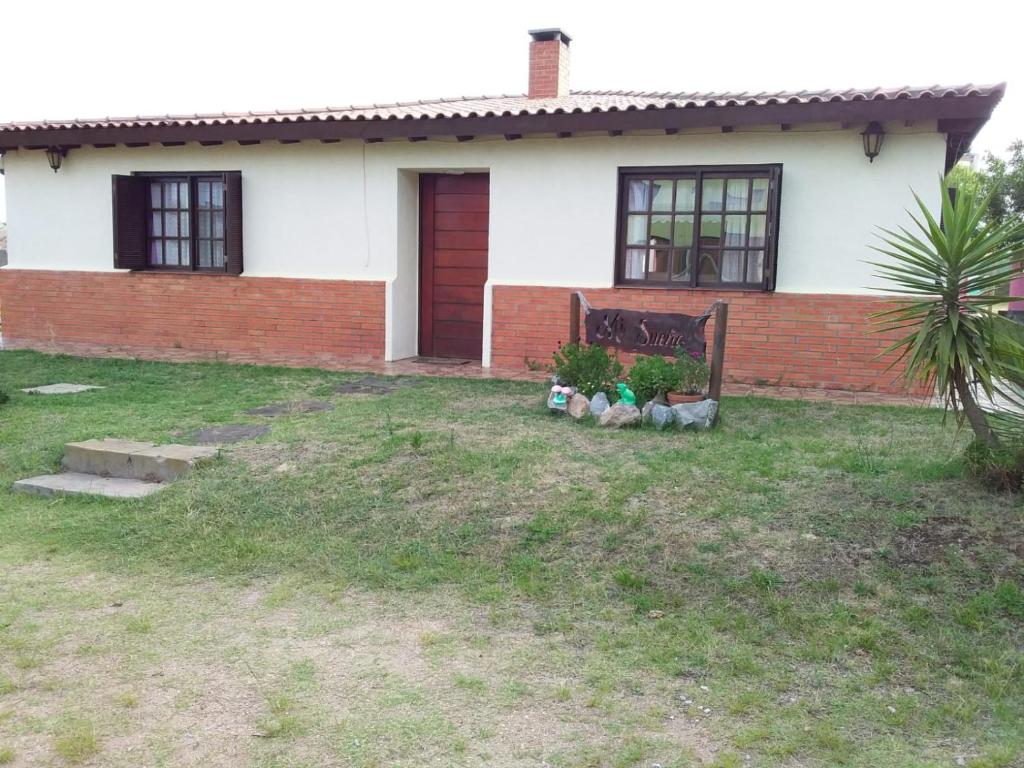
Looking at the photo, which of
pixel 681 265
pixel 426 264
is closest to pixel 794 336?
pixel 681 265

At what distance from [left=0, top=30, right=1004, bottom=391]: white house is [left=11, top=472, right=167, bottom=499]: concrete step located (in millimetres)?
5431

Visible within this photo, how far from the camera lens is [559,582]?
13.5ft

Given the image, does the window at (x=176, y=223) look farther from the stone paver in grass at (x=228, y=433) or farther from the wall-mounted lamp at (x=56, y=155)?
the stone paver in grass at (x=228, y=433)

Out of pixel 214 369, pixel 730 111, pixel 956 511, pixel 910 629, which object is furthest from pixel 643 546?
pixel 214 369

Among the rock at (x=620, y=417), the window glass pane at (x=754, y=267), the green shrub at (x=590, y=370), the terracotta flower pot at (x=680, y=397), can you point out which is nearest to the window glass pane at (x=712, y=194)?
the window glass pane at (x=754, y=267)

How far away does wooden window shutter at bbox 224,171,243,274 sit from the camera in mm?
11234

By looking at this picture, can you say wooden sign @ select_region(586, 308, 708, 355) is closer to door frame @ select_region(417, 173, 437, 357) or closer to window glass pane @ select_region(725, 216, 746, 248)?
window glass pane @ select_region(725, 216, 746, 248)

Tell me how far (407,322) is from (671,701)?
28.3ft

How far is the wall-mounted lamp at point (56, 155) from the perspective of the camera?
1203 centimetres

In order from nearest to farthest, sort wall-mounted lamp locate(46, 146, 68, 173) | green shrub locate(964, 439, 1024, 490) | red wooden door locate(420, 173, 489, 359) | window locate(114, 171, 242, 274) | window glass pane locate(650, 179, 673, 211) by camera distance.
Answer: green shrub locate(964, 439, 1024, 490) < window glass pane locate(650, 179, 673, 211) < red wooden door locate(420, 173, 489, 359) < window locate(114, 171, 242, 274) < wall-mounted lamp locate(46, 146, 68, 173)

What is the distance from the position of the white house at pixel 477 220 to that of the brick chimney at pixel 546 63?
4cm

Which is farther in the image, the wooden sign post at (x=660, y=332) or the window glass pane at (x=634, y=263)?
the window glass pane at (x=634, y=263)

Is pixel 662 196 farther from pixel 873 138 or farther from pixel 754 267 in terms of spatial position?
pixel 873 138

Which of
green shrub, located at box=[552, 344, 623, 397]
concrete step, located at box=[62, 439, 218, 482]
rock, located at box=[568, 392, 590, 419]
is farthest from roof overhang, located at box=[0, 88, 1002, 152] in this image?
concrete step, located at box=[62, 439, 218, 482]
